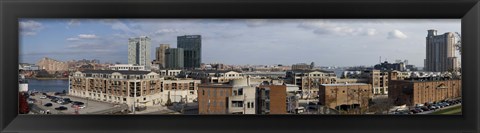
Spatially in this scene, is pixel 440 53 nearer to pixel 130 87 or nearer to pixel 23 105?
pixel 130 87

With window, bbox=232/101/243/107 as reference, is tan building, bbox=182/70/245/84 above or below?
above

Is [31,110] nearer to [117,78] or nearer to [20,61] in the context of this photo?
[20,61]

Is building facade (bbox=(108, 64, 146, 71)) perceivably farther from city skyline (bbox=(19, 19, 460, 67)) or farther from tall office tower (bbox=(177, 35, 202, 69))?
tall office tower (bbox=(177, 35, 202, 69))

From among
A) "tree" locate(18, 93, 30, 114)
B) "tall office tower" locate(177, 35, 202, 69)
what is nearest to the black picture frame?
"tree" locate(18, 93, 30, 114)

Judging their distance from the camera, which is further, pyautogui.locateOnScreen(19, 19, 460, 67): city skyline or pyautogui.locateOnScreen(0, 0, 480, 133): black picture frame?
pyautogui.locateOnScreen(19, 19, 460, 67): city skyline

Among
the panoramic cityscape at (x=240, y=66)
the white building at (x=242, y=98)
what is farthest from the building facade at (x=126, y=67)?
the white building at (x=242, y=98)

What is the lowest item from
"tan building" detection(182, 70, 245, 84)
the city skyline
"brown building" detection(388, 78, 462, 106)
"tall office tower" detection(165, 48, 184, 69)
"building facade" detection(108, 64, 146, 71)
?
"brown building" detection(388, 78, 462, 106)
